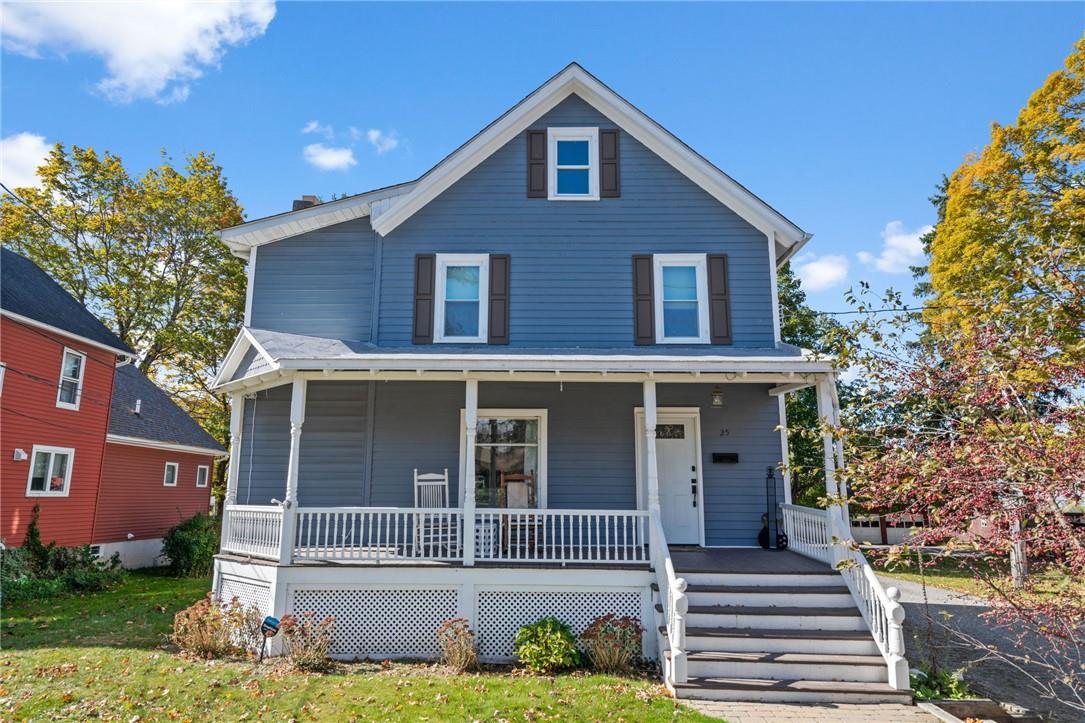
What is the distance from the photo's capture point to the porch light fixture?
1010 centimetres

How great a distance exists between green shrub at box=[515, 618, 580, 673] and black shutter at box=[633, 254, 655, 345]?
4821mm

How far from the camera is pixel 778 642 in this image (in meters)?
7.12

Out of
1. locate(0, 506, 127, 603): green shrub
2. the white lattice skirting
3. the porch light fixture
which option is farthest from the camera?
locate(0, 506, 127, 603): green shrub

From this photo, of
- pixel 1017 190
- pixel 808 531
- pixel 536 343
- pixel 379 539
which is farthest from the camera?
pixel 1017 190

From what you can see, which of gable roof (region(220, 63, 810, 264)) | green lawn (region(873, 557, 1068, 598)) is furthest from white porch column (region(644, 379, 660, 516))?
gable roof (region(220, 63, 810, 264))

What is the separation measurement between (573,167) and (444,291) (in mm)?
3219

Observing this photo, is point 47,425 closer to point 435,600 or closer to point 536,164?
point 435,600

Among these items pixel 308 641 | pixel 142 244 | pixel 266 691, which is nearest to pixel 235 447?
pixel 308 641

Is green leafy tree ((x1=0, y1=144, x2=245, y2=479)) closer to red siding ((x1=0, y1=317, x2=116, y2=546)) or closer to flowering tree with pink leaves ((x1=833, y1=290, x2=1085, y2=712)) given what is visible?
red siding ((x1=0, y1=317, x2=116, y2=546))

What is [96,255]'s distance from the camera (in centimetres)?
2225

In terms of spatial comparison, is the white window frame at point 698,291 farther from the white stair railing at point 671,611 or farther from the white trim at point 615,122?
the white stair railing at point 671,611

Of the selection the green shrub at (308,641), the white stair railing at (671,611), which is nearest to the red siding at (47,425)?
the green shrub at (308,641)

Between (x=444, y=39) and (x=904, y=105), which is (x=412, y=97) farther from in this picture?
(x=904, y=105)

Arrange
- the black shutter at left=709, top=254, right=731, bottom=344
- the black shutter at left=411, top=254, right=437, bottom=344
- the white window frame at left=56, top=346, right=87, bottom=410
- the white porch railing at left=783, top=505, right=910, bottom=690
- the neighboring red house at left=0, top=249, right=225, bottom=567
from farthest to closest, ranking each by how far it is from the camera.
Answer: the white window frame at left=56, top=346, right=87, bottom=410 → the neighboring red house at left=0, top=249, right=225, bottom=567 → the black shutter at left=411, top=254, right=437, bottom=344 → the black shutter at left=709, top=254, right=731, bottom=344 → the white porch railing at left=783, top=505, right=910, bottom=690
